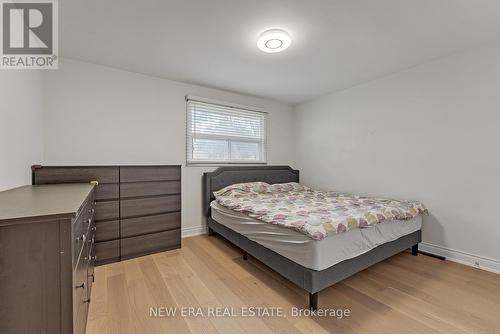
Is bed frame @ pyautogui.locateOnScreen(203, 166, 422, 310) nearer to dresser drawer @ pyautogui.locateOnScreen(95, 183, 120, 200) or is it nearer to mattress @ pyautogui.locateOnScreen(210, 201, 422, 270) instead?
mattress @ pyautogui.locateOnScreen(210, 201, 422, 270)

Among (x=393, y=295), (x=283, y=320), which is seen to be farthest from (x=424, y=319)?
(x=283, y=320)

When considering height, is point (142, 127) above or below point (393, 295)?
above

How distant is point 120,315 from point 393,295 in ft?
A: 6.96

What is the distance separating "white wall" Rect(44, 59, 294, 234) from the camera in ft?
8.03

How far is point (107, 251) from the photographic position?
2299mm

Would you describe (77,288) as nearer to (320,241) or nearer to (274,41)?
(320,241)

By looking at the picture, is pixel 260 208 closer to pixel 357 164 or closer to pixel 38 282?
pixel 38 282

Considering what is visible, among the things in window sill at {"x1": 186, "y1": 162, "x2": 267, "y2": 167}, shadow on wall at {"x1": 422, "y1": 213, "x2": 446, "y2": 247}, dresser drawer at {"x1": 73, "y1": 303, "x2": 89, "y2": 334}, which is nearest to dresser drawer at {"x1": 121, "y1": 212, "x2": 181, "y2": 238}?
window sill at {"x1": 186, "y1": 162, "x2": 267, "y2": 167}

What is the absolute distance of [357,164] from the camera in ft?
10.9

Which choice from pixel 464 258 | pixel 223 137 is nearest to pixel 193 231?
pixel 223 137

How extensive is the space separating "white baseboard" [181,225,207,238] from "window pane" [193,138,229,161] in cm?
106

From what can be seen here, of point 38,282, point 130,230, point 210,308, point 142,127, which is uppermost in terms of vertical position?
point 142,127

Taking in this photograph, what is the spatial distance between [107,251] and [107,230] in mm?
223

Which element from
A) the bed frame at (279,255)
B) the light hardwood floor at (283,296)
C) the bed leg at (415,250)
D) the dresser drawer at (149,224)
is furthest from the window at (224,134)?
the bed leg at (415,250)
